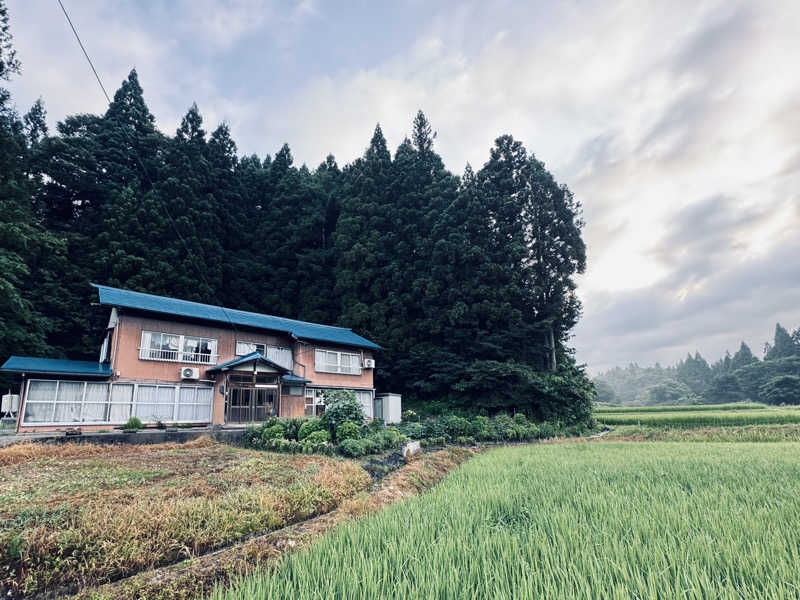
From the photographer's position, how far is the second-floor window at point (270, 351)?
65.9 ft

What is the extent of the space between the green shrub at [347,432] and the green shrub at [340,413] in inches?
17.1

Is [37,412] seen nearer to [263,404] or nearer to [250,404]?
[250,404]

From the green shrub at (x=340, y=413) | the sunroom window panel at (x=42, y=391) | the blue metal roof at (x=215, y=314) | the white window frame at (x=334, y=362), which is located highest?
the blue metal roof at (x=215, y=314)

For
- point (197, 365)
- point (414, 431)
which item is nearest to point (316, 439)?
point (414, 431)

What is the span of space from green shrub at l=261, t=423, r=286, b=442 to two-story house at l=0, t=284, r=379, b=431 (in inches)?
211

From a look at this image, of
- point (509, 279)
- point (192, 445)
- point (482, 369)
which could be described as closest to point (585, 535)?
point (192, 445)

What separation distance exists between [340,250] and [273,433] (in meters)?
21.2

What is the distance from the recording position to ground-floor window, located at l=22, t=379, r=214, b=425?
46.2 feet

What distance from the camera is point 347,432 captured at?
12031mm

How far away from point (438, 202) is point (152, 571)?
95.7ft

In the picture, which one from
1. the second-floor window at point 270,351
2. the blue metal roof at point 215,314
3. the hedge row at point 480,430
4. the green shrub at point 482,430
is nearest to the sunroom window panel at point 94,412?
the blue metal roof at point 215,314

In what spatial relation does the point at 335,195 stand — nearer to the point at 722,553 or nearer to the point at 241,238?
the point at 241,238

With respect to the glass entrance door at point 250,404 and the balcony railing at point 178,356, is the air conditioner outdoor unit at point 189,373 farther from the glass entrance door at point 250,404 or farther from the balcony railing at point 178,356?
the glass entrance door at point 250,404

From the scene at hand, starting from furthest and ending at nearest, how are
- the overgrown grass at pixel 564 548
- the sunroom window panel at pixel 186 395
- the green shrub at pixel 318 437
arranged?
1. the sunroom window panel at pixel 186 395
2. the green shrub at pixel 318 437
3. the overgrown grass at pixel 564 548
